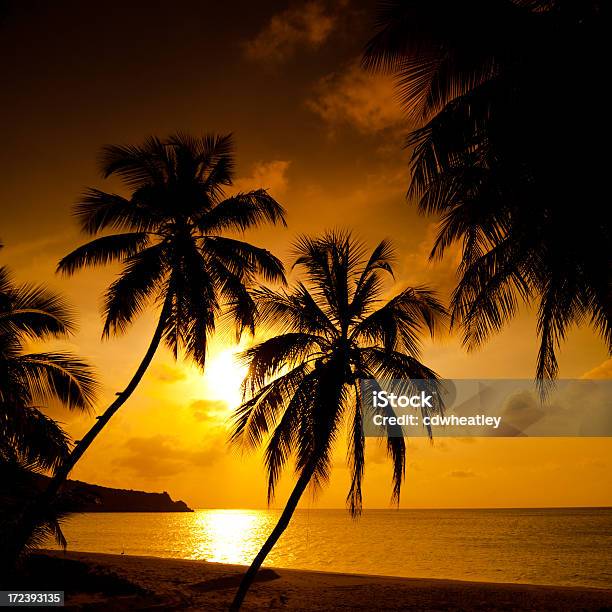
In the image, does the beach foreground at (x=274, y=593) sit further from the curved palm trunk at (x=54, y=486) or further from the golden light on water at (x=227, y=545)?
the golden light on water at (x=227, y=545)

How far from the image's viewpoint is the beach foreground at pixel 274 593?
45.4ft

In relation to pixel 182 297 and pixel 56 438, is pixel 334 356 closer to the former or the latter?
pixel 182 297

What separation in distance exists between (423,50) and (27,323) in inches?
385

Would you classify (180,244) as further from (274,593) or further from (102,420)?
(274,593)

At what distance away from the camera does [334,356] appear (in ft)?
39.6

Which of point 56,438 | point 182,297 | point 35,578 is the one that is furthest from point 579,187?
point 35,578

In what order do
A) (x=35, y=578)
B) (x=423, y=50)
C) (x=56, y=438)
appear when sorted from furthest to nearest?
1. (x=35, y=578)
2. (x=56, y=438)
3. (x=423, y=50)

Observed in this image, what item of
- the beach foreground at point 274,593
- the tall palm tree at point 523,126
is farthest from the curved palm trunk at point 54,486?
the tall palm tree at point 523,126

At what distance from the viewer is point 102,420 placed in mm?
13039

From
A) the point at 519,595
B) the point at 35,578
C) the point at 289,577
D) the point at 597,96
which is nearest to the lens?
the point at 597,96

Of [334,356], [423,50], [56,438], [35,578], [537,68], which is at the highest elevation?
[423,50]
